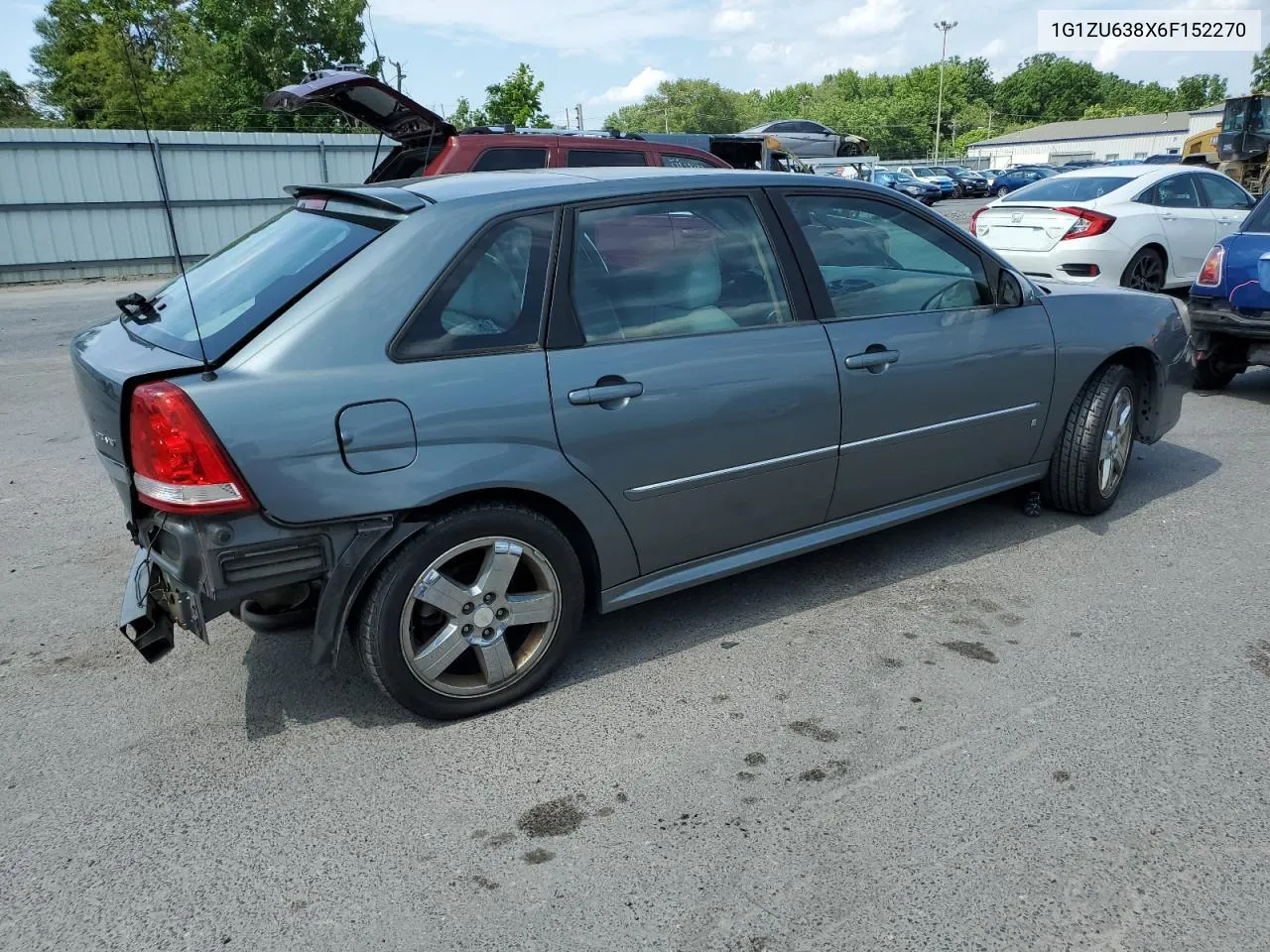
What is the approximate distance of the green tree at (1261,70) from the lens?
3703 inches

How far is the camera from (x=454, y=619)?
303 cm

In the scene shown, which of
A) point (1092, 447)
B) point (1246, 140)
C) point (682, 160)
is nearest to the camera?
point (1092, 447)

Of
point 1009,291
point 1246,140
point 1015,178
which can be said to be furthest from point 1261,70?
point 1009,291

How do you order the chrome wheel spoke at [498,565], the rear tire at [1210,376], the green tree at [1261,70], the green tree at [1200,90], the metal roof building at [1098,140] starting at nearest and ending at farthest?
the chrome wheel spoke at [498,565] → the rear tire at [1210,376] → the metal roof building at [1098,140] → the green tree at [1261,70] → the green tree at [1200,90]

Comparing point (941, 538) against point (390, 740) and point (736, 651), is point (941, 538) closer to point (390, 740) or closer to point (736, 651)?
point (736, 651)

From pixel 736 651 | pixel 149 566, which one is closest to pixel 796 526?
pixel 736 651

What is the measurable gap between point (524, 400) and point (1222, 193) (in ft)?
34.6

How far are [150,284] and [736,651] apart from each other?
52.3ft

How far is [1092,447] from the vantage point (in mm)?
4508

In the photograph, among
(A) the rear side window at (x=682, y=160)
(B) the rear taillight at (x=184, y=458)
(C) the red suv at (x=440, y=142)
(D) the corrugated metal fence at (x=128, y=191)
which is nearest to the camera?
(B) the rear taillight at (x=184, y=458)

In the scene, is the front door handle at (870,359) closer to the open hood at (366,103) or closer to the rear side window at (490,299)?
the rear side window at (490,299)

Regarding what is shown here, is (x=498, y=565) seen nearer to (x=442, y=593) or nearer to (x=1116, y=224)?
(x=442, y=593)

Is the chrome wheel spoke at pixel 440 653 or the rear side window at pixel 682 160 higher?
the rear side window at pixel 682 160

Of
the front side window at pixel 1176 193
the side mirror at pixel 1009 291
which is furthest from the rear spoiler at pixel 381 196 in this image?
the front side window at pixel 1176 193
